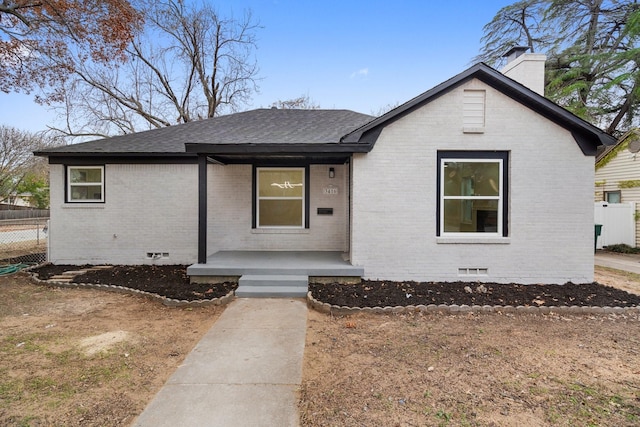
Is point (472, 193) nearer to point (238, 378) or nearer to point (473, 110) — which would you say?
point (473, 110)

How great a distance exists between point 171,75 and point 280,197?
59.9 feet

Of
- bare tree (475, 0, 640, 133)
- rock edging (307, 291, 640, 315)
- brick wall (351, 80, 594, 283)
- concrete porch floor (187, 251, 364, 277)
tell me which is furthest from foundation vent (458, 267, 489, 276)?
bare tree (475, 0, 640, 133)

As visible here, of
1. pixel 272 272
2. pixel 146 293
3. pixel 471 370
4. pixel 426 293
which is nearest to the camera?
pixel 471 370

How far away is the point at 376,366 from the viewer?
3.86m

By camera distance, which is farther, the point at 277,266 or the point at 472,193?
the point at 472,193

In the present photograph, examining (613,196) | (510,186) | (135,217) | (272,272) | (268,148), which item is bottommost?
(272,272)

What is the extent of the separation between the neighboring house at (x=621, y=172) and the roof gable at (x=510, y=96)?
761cm

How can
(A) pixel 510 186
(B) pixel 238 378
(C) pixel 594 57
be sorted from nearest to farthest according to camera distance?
(B) pixel 238 378 → (A) pixel 510 186 → (C) pixel 594 57

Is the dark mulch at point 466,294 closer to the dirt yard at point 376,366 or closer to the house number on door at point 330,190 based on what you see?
the dirt yard at point 376,366

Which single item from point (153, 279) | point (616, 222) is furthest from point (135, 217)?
point (616, 222)

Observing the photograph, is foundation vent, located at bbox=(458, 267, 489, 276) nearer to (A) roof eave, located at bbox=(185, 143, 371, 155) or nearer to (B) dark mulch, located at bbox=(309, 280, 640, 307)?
(B) dark mulch, located at bbox=(309, 280, 640, 307)

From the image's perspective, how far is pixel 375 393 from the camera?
330 centimetres

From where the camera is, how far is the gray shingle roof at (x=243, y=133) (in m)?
8.42

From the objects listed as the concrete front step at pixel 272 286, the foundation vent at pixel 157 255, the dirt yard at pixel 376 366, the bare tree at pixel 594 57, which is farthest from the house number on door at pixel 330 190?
the bare tree at pixel 594 57
